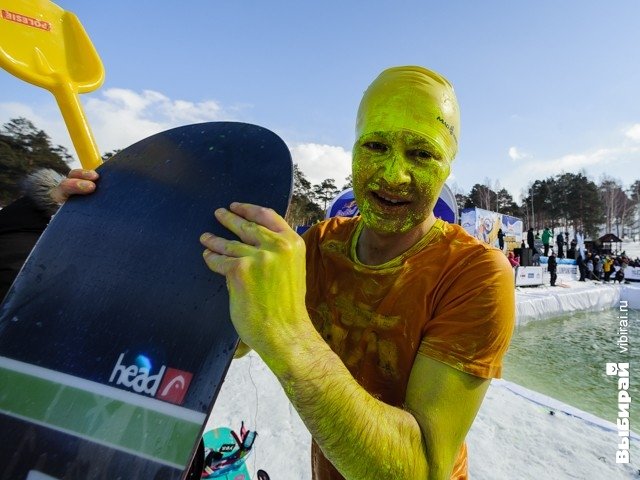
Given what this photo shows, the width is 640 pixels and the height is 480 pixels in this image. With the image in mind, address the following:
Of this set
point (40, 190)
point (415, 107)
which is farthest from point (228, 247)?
point (40, 190)

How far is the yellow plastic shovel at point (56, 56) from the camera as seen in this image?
5.75ft

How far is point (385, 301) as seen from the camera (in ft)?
3.59

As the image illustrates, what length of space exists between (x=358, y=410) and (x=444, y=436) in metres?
0.25

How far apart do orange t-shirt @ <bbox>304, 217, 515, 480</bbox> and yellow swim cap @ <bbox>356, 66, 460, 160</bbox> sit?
1.09 ft

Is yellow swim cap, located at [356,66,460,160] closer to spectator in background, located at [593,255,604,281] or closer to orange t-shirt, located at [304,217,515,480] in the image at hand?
orange t-shirt, located at [304,217,515,480]

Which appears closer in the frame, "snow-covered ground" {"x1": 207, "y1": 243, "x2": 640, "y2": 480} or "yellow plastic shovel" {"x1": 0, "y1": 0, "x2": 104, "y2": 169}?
"yellow plastic shovel" {"x1": 0, "y1": 0, "x2": 104, "y2": 169}

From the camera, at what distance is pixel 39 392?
987 millimetres

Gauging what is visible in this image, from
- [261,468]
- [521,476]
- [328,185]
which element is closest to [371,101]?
[261,468]

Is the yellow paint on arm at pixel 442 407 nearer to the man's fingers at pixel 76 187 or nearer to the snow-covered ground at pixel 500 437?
the man's fingers at pixel 76 187

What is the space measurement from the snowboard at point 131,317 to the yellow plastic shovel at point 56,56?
626mm

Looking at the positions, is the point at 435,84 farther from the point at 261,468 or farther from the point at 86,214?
the point at 261,468

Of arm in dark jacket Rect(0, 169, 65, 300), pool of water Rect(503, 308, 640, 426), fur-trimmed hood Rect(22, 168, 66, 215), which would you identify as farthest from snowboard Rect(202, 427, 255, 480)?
pool of water Rect(503, 308, 640, 426)

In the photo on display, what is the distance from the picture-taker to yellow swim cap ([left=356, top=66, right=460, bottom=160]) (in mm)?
1197

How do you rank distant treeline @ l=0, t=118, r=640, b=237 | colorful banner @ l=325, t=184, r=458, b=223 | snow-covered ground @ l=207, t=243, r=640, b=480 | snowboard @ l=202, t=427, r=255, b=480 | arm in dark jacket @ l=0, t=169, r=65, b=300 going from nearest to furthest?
arm in dark jacket @ l=0, t=169, r=65, b=300
snowboard @ l=202, t=427, r=255, b=480
snow-covered ground @ l=207, t=243, r=640, b=480
colorful banner @ l=325, t=184, r=458, b=223
distant treeline @ l=0, t=118, r=640, b=237
